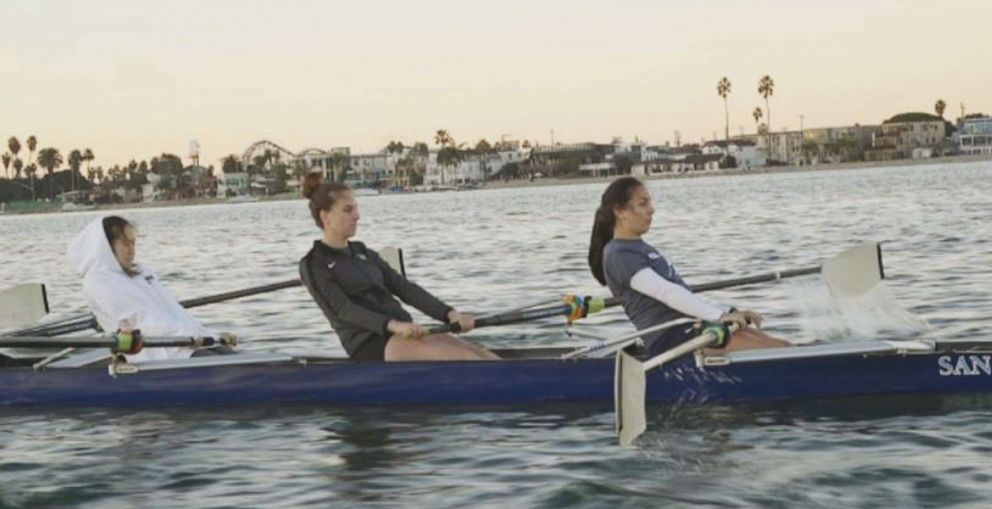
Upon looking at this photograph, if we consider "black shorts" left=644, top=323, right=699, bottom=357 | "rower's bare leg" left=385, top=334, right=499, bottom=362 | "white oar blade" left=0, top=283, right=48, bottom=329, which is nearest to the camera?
"black shorts" left=644, top=323, right=699, bottom=357

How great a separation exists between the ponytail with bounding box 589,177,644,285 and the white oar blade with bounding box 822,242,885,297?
2.94 meters

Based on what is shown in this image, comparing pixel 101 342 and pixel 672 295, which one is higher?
pixel 672 295

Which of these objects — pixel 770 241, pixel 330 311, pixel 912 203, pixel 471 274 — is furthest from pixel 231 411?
pixel 912 203

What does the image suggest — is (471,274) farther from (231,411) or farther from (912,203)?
(912,203)

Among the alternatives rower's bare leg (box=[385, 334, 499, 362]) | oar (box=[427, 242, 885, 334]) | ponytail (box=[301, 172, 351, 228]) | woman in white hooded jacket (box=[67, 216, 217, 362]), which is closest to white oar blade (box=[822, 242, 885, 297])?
oar (box=[427, 242, 885, 334])

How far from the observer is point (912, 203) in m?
67.0

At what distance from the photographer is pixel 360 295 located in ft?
39.5

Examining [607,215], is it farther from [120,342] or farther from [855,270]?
[120,342]

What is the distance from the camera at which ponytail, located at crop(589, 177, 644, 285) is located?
11.2m

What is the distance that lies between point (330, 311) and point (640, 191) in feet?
8.76

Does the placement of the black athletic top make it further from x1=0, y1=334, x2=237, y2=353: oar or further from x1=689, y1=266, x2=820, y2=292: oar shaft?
x1=689, y1=266, x2=820, y2=292: oar shaft

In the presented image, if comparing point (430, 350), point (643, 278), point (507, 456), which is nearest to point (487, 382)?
point (430, 350)

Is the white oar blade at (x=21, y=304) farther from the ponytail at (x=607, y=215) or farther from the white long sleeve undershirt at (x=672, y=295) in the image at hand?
the white long sleeve undershirt at (x=672, y=295)

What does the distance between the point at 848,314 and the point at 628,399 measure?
14.8 ft
